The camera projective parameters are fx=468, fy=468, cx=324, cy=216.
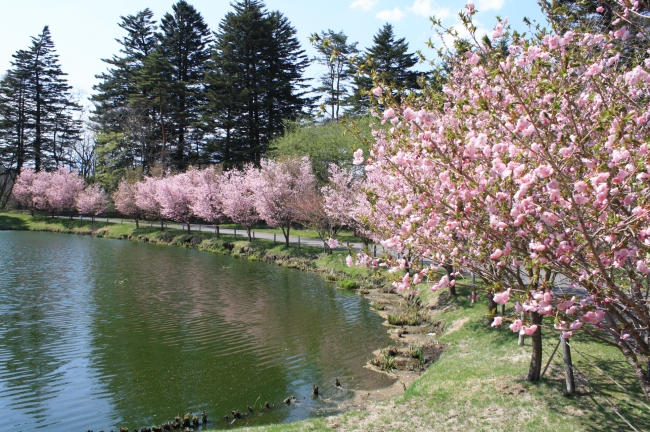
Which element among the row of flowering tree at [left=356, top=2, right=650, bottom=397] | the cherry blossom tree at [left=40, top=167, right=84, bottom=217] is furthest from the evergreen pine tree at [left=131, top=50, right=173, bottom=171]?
the row of flowering tree at [left=356, top=2, right=650, bottom=397]

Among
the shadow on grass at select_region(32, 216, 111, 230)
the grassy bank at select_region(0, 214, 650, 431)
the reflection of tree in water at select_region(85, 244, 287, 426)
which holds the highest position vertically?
the shadow on grass at select_region(32, 216, 111, 230)

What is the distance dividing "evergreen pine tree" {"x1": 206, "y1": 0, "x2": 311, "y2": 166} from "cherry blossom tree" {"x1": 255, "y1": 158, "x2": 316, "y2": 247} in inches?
629

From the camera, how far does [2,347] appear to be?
481 inches

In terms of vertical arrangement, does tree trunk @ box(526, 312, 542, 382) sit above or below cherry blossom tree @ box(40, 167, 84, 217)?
below

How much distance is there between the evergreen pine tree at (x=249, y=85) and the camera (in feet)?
159

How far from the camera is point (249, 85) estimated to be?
49562 millimetres

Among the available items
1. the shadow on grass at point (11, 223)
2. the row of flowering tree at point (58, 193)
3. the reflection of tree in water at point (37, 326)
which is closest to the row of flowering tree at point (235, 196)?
the row of flowering tree at point (58, 193)

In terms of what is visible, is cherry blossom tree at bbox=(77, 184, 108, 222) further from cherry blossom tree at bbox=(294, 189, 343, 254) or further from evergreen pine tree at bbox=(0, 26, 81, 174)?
cherry blossom tree at bbox=(294, 189, 343, 254)

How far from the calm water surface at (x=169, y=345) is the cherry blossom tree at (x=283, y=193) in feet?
23.7

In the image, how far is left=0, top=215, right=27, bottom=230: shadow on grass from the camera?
4675 cm

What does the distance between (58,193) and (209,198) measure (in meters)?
22.8

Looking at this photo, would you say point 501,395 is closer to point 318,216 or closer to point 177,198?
point 318,216


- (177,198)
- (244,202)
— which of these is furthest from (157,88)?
(244,202)

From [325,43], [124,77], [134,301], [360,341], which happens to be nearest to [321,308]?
[360,341]
